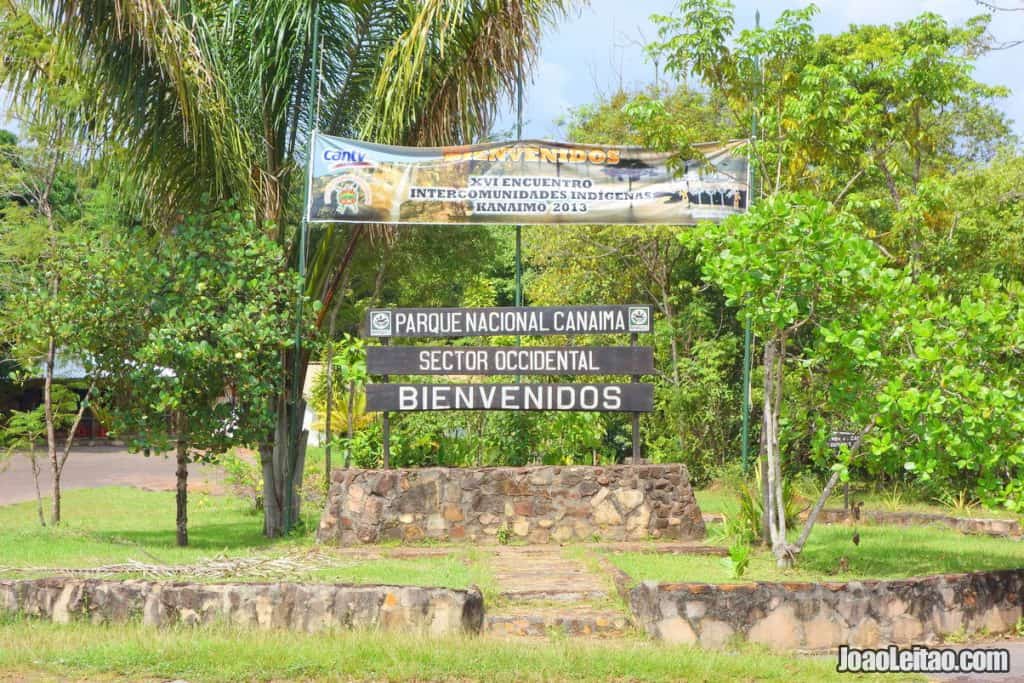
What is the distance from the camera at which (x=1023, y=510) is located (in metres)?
9.05

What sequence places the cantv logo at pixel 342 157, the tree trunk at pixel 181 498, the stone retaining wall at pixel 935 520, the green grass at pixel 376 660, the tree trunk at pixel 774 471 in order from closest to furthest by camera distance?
the green grass at pixel 376 660 → the tree trunk at pixel 774 471 → the tree trunk at pixel 181 498 → the cantv logo at pixel 342 157 → the stone retaining wall at pixel 935 520

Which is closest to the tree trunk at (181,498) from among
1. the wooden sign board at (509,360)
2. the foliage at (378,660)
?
the wooden sign board at (509,360)

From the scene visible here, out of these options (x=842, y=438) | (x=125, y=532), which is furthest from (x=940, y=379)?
(x=125, y=532)

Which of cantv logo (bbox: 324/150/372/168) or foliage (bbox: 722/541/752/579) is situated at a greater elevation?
cantv logo (bbox: 324/150/372/168)

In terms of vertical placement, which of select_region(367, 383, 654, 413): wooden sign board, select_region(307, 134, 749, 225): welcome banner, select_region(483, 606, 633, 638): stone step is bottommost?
select_region(483, 606, 633, 638): stone step

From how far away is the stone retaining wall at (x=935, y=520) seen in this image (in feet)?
47.9

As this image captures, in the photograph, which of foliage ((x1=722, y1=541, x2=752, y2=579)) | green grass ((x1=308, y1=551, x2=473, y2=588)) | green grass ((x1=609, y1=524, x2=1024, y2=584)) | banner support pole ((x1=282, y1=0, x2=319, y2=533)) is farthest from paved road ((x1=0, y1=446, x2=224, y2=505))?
foliage ((x1=722, y1=541, x2=752, y2=579))

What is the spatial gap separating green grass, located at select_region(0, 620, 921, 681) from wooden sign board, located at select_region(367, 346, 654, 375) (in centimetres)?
551

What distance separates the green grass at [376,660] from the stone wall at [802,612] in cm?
49

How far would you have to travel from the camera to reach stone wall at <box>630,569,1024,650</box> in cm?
847

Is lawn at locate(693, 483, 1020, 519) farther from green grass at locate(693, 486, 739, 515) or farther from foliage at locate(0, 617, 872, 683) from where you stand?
foliage at locate(0, 617, 872, 683)

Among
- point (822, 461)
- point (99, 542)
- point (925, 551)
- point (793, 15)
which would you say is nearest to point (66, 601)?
point (99, 542)

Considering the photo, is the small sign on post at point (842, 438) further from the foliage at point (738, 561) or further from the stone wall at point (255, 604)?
the stone wall at point (255, 604)

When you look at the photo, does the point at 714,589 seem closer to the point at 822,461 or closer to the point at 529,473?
the point at 822,461
